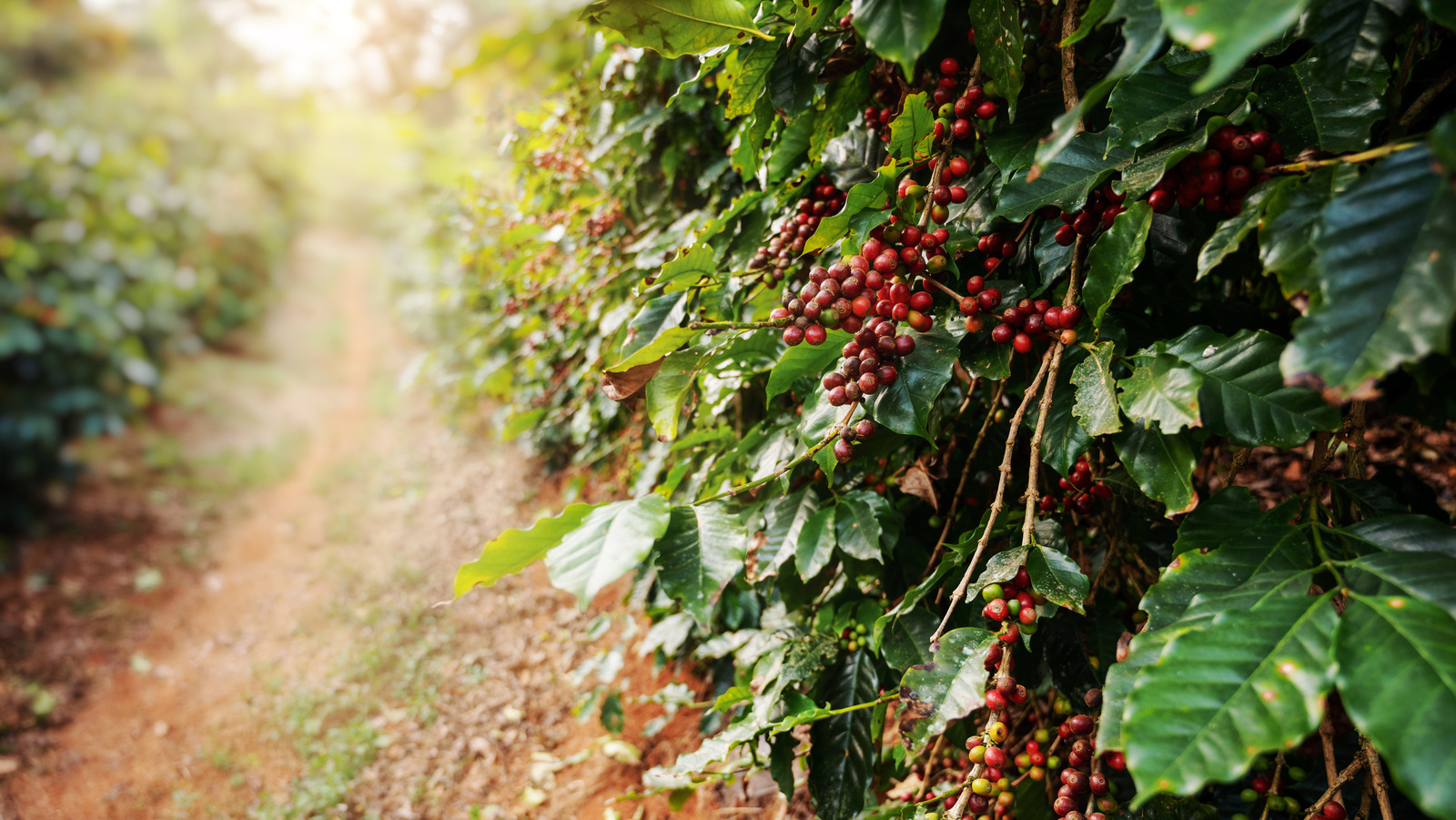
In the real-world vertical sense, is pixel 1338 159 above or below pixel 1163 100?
below

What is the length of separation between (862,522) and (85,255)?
655 cm

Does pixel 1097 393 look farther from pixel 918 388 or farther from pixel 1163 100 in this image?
pixel 1163 100

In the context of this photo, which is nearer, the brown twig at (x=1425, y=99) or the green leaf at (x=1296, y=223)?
the green leaf at (x=1296, y=223)

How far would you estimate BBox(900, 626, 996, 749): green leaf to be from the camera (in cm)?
79

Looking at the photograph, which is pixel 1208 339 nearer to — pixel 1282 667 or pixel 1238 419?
pixel 1238 419

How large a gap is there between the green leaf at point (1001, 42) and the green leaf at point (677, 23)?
11.8 inches

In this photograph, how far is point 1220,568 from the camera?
2.40 feet

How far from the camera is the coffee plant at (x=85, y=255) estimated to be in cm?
452

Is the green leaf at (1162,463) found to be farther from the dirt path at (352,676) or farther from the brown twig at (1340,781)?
the dirt path at (352,676)

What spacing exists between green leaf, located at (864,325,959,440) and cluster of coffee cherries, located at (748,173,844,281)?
374 mm

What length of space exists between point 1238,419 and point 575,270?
1.77 metres

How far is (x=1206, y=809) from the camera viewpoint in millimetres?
867

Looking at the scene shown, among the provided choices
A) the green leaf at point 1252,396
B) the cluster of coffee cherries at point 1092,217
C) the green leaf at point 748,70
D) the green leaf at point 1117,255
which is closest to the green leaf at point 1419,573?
the green leaf at point 1252,396

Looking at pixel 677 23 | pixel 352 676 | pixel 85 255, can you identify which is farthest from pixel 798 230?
pixel 85 255
